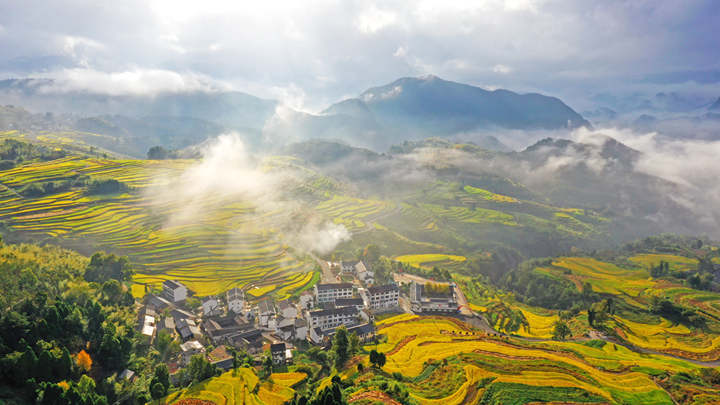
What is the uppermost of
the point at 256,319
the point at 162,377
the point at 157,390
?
the point at 157,390

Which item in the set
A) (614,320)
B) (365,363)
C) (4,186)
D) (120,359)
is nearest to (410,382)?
(365,363)

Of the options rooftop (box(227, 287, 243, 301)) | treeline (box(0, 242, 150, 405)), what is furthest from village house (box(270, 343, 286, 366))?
rooftop (box(227, 287, 243, 301))

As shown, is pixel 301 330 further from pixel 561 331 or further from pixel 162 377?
pixel 561 331

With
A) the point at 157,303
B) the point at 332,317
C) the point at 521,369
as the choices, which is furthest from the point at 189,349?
the point at 521,369

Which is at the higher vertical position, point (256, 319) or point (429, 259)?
point (256, 319)

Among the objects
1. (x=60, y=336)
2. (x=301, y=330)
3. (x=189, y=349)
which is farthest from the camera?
(x=301, y=330)

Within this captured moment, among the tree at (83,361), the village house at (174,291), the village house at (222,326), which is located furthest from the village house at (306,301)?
the tree at (83,361)
